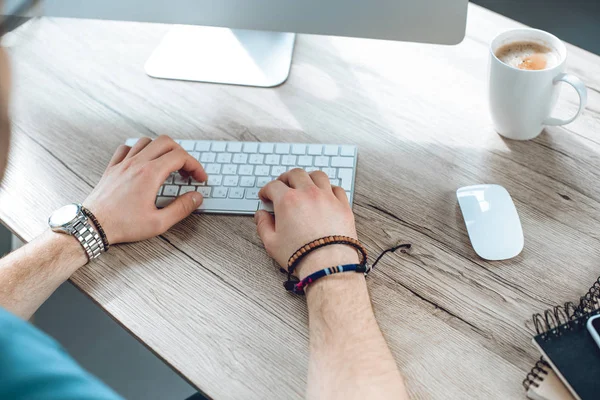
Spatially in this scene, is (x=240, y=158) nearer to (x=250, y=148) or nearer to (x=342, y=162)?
(x=250, y=148)

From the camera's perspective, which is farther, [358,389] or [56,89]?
[56,89]

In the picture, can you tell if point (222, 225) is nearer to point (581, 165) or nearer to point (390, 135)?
point (390, 135)

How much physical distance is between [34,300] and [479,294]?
0.57 meters

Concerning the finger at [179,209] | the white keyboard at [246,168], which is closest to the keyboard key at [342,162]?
the white keyboard at [246,168]

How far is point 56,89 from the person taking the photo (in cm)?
102

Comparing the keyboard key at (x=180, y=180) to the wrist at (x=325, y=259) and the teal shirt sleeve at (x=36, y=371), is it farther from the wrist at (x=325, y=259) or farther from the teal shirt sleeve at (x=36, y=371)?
the teal shirt sleeve at (x=36, y=371)

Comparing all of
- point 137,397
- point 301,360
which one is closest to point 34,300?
point 301,360

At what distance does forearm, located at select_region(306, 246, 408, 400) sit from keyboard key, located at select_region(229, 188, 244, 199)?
6.6 inches

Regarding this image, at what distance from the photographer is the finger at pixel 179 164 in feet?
2.65

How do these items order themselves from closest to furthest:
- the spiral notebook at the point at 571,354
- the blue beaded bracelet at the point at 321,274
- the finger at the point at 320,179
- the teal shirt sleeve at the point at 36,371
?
the teal shirt sleeve at the point at 36,371 → the spiral notebook at the point at 571,354 → the blue beaded bracelet at the point at 321,274 → the finger at the point at 320,179

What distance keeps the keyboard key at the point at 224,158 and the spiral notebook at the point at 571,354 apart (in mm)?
481

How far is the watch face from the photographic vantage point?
76cm

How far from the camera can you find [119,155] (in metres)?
0.86

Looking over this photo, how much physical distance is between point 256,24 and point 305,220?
34 centimetres
